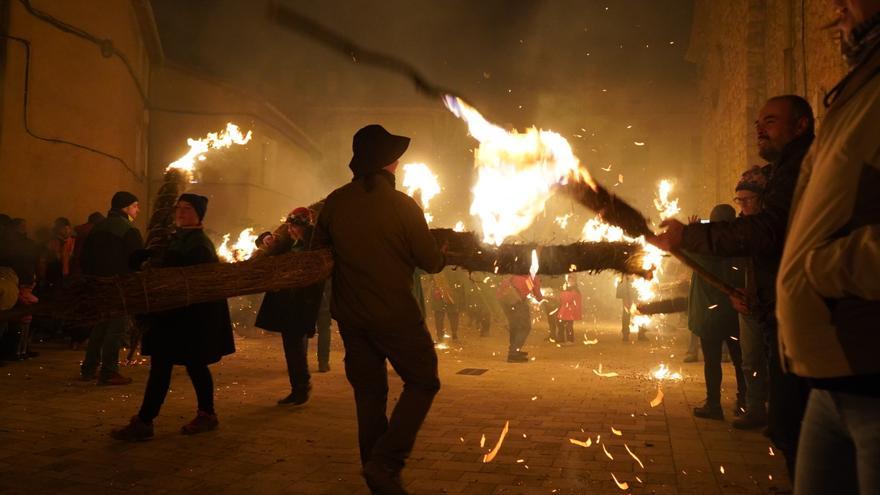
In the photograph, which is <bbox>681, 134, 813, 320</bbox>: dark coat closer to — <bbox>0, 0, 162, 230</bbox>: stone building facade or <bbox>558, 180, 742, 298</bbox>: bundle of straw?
<bbox>558, 180, 742, 298</bbox>: bundle of straw

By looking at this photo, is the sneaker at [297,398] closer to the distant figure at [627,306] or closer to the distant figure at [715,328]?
the distant figure at [715,328]

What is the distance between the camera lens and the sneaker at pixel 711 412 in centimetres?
675

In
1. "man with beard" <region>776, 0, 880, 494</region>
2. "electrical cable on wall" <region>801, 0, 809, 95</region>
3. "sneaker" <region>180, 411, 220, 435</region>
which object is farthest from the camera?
"electrical cable on wall" <region>801, 0, 809, 95</region>

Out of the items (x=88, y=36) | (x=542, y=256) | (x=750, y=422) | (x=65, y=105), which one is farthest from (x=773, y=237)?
(x=88, y=36)

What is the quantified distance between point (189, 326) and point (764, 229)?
4518 mm

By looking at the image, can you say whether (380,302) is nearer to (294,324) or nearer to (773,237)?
(773,237)

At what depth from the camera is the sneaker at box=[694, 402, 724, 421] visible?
6.75 metres

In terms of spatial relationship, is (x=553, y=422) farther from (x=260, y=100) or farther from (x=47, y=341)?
(x=260, y=100)

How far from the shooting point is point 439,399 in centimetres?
763

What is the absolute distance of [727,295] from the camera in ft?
17.8

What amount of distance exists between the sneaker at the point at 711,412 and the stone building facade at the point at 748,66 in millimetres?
4254

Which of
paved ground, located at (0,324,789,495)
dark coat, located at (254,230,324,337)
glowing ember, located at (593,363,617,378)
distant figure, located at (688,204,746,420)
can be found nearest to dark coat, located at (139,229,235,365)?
paved ground, located at (0,324,789,495)

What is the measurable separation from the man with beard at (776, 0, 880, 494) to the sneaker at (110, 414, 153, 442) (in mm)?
5053

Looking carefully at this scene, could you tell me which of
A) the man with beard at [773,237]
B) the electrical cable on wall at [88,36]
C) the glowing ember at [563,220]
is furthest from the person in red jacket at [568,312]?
the glowing ember at [563,220]
